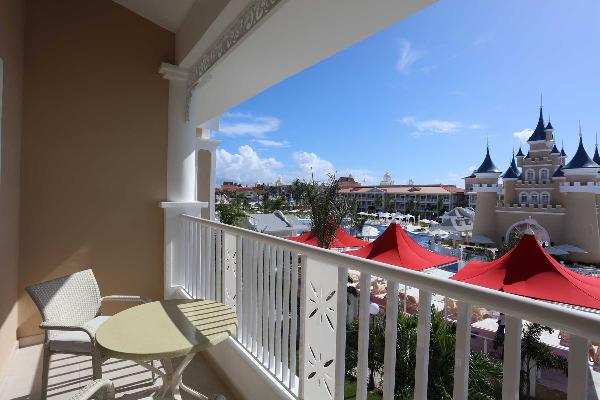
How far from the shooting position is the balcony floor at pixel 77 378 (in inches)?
88.5

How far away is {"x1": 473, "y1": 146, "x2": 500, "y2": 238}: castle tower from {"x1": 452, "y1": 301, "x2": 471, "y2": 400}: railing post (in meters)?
34.2

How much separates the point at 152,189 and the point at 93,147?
0.66 meters

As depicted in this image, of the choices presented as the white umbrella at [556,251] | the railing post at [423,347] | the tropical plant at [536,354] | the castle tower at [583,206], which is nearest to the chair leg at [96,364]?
the railing post at [423,347]

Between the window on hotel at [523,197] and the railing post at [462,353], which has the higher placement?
the window on hotel at [523,197]

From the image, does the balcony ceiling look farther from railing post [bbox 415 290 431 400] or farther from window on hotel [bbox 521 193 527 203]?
window on hotel [bbox 521 193 527 203]

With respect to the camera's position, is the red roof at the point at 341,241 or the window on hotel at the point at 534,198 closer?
the red roof at the point at 341,241

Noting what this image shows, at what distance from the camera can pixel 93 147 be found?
3.26 m

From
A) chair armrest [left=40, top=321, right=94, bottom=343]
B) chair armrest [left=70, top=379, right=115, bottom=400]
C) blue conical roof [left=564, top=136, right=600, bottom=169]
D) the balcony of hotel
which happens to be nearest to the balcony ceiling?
Result: the balcony of hotel

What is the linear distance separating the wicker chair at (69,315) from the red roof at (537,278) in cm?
504

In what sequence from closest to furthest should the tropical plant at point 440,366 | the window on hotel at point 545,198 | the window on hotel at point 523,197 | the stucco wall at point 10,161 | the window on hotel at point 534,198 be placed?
1. the stucco wall at point 10,161
2. the tropical plant at point 440,366
3. the window on hotel at point 545,198
4. the window on hotel at point 534,198
5. the window on hotel at point 523,197

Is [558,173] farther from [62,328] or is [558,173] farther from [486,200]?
[62,328]

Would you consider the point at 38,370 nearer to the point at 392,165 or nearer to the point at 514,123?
the point at 514,123

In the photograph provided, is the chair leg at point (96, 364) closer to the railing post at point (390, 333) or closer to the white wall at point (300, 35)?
the railing post at point (390, 333)

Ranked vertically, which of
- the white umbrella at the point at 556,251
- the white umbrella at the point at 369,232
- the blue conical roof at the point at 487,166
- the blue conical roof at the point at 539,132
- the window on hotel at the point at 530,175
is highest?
the blue conical roof at the point at 539,132
